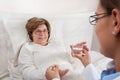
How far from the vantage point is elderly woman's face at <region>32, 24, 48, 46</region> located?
1768mm

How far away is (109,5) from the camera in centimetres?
77

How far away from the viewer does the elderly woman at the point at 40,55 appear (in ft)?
5.36

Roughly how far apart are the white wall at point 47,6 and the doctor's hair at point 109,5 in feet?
4.31

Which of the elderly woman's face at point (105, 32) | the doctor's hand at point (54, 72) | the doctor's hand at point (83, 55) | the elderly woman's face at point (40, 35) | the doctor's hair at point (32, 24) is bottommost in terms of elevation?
the doctor's hand at point (54, 72)

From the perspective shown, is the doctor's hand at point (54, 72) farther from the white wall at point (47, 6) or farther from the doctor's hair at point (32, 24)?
the white wall at point (47, 6)

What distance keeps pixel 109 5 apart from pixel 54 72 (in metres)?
0.84

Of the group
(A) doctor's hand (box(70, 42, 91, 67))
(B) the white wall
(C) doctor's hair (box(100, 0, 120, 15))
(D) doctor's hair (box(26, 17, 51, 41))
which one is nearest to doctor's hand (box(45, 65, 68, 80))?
(A) doctor's hand (box(70, 42, 91, 67))

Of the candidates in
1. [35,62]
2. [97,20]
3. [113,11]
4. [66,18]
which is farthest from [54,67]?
[113,11]

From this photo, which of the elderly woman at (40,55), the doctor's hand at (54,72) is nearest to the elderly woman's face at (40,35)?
the elderly woman at (40,55)

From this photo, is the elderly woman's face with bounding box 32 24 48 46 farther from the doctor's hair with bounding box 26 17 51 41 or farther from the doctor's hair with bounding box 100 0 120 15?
the doctor's hair with bounding box 100 0 120 15

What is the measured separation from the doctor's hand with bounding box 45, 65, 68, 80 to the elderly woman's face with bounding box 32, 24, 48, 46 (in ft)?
0.89

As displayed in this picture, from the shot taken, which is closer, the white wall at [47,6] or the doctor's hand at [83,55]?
the doctor's hand at [83,55]

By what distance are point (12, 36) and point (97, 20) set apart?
104 cm

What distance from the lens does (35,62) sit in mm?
1677
